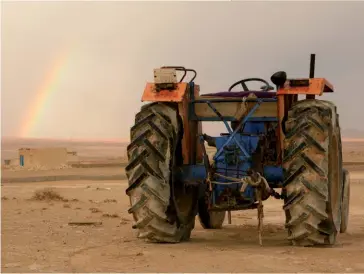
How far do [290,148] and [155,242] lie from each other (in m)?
2.03

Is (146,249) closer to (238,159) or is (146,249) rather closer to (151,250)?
(151,250)

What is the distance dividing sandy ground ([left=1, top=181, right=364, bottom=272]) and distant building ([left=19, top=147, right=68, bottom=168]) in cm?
3010

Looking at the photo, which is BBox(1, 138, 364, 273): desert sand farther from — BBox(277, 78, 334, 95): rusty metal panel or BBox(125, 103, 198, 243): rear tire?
BBox(277, 78, 334, 95): rusty metal panel

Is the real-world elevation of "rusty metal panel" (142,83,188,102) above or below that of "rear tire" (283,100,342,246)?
above

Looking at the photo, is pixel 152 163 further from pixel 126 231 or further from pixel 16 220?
Answer: pixel 16 220

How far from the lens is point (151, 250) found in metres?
7.33

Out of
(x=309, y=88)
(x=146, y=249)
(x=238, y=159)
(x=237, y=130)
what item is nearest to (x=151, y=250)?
(x=146, y=249)

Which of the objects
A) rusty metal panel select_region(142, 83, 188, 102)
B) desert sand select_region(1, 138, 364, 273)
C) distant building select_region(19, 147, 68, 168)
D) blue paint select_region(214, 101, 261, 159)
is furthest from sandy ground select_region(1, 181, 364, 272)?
distant building select_region(19, 147, 68, 168)

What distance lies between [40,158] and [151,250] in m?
35.7

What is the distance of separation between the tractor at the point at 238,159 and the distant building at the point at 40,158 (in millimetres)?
33869

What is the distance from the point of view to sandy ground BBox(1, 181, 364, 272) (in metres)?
6.19

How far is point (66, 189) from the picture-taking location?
22.7m

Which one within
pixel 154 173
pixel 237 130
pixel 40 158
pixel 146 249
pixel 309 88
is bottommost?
pixel 40 158

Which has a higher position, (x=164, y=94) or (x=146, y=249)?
(x=164, y=94)
